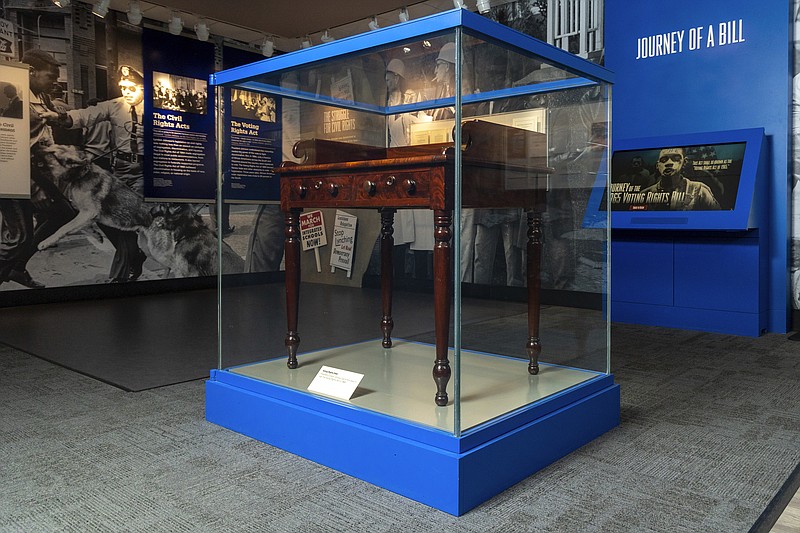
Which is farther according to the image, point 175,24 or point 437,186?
point 175,24

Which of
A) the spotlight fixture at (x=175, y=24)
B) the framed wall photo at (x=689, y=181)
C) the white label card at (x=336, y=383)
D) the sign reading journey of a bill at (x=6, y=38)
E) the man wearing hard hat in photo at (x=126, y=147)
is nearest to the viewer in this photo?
the white label card at (x=336, y=383)

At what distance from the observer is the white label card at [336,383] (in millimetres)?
2203

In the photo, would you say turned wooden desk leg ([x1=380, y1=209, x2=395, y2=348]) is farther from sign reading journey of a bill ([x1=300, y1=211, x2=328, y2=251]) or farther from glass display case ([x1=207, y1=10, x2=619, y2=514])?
sign reading journey of a bill ([x1=300, y1=211, x2=328, y2=251])

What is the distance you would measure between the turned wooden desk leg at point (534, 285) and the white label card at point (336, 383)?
28.6 inches

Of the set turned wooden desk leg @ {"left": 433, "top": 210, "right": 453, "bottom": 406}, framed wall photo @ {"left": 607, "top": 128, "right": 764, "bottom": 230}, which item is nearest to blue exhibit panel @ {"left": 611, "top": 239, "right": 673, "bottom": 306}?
framed wall photo @ {"left": 607, "top": 128, "right": 764, "bottom": 230}

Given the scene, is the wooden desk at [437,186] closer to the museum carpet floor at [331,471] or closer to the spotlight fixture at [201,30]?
the museum carpet floor at [331,471]

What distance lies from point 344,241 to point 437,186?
0.94m

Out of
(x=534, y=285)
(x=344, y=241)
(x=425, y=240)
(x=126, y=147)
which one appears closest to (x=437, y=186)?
(x=425, y=240)

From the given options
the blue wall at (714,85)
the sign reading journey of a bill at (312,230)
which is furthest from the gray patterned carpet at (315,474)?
the blue wall at (714,85)

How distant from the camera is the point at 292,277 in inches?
105

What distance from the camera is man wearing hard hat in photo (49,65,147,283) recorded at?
7.26m

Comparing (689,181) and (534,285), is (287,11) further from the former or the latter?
(534,285)

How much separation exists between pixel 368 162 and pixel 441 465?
3.39ft

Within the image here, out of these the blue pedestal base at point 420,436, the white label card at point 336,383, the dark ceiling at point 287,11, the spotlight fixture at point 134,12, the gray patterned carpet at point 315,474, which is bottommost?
the gray patterned carpet at point 315,474
